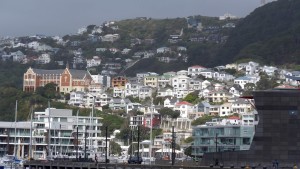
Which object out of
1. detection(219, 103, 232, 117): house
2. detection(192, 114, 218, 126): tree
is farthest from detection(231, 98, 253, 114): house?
detection(192, 114, 218, 126): tree

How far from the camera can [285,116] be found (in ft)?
207

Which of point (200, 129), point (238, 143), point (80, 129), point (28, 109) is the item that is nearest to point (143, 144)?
point (80, 129)

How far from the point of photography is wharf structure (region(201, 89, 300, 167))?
62.8 metres

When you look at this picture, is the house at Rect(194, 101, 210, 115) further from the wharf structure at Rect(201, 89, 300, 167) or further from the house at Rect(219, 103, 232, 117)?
the wharf structure at Rect(201, 89, 300, 167)

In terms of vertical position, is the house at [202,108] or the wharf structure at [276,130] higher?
the house at [202,108]

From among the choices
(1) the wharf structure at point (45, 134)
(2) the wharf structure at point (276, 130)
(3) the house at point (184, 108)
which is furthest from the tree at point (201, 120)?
(2) the wharf structure at point (276, 130)

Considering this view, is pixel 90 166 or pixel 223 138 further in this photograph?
pixel 223 138

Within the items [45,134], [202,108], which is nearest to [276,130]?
[45,134]

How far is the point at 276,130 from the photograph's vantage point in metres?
63.1

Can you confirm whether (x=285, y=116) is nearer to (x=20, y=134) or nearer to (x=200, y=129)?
(x=200, y=129)

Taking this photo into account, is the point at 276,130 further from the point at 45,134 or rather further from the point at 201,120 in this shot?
the point at 201,120

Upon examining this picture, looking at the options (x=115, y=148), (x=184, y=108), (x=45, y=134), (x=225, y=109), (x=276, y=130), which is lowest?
(x=115, y=148)

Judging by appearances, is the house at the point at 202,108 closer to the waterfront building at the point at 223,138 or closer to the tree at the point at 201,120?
the tree at the point at 201,120

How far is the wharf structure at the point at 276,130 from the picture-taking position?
6281 centimetres
